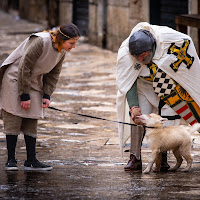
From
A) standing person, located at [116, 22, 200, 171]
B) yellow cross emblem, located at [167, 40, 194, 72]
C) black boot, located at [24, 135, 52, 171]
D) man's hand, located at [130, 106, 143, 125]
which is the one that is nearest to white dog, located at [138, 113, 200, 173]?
man's hand, located at [130, 106, 143, 125]

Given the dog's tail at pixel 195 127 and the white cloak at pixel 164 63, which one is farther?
the white cloak at pixel 164 63

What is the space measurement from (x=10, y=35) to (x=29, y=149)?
1736 cm

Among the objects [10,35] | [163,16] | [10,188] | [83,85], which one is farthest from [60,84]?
[10,35]

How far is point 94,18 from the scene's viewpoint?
1962 centimetres

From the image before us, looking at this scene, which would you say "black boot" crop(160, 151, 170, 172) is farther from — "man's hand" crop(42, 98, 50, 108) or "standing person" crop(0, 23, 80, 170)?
"man's hand" crop(42, 98, 50, 108)

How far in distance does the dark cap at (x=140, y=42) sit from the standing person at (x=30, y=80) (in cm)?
53

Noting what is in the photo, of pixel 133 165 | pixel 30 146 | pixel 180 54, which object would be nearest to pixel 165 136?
pixel 133 165

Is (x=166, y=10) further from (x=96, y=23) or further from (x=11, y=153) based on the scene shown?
(x=11, y=153)

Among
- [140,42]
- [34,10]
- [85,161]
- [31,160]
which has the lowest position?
[85,161]

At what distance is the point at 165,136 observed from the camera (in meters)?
5.59

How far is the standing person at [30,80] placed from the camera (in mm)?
5508

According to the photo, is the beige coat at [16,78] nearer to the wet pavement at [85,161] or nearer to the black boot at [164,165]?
the wet pavement at [85,161]

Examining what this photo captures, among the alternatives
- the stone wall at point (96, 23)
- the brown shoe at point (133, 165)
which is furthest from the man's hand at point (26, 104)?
the stone wall at point (96, 23)

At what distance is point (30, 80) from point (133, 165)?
1331 mm
